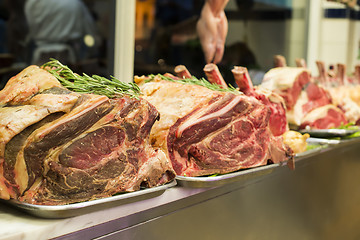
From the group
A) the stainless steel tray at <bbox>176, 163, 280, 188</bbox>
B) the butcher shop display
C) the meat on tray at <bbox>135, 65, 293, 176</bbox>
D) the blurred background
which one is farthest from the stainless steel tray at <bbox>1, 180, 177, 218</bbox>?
the butcher shop display

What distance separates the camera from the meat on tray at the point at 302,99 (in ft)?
9.02

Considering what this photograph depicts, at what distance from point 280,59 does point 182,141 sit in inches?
74.5

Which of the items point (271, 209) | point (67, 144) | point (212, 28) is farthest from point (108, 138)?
point (212, 28)

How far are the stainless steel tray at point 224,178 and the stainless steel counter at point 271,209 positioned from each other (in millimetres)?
26

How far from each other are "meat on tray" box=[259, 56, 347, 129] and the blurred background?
580mm

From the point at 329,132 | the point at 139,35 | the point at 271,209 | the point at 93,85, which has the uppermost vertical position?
the point at 139,35

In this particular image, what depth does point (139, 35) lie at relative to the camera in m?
3.36

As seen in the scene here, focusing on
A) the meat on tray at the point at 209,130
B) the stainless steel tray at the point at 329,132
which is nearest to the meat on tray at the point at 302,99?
the stainless steel tray at the point at 329,132

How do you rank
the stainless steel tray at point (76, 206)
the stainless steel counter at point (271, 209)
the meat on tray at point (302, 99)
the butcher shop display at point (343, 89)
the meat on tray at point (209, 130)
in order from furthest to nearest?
1. the butcher shop display at point (343, 89)
2. the meat on tray at point (302, 99)
3. the meat on tray at point (209, 130)
4. the stainless steel counter at point (271, 209)
5. the stainless steel tray at point (76, 206)

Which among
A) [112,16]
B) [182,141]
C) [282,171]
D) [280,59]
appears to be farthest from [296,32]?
[182,141]

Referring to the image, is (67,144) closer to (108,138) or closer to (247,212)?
(108,138)

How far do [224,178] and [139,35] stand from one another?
6.90 ft

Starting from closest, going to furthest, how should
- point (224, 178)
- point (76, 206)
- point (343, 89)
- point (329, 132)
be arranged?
point (76, 206), point (224, 178), point (329, 132), point (343, 89)

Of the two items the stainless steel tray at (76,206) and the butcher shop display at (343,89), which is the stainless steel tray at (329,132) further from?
the stainless steel tray at (76,206)
